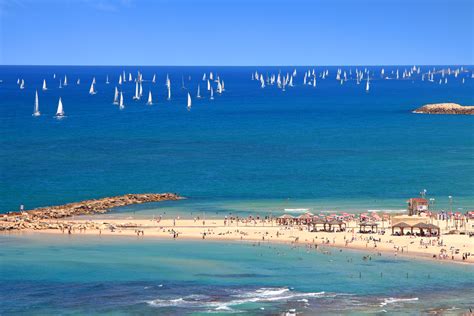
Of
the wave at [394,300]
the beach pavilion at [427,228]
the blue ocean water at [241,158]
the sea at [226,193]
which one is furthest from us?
the blue ocean water at [241,158]

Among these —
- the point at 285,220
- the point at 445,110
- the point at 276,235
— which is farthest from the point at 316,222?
the point at 445,110

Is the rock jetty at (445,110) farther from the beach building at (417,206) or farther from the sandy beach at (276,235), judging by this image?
the sandy beach at (276,235)

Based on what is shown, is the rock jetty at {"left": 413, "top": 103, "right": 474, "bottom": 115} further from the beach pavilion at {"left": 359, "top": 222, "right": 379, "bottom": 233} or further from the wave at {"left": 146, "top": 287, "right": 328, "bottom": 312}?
the wave at {"left": 146, "top": 287, "right": 328, "bottom": 312}

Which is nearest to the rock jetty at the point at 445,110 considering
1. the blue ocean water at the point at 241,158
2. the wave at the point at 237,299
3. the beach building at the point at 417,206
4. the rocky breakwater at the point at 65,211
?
the blue ocean water at the point at 241,158

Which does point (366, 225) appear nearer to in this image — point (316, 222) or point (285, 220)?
point (316, 222)

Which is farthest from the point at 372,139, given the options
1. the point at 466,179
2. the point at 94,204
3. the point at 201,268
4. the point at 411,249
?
the point at 201,268

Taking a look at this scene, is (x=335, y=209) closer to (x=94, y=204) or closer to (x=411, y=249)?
(x=411, y=249)

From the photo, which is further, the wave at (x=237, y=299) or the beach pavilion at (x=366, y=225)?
the beach pavilion at (x=366, y=225)
